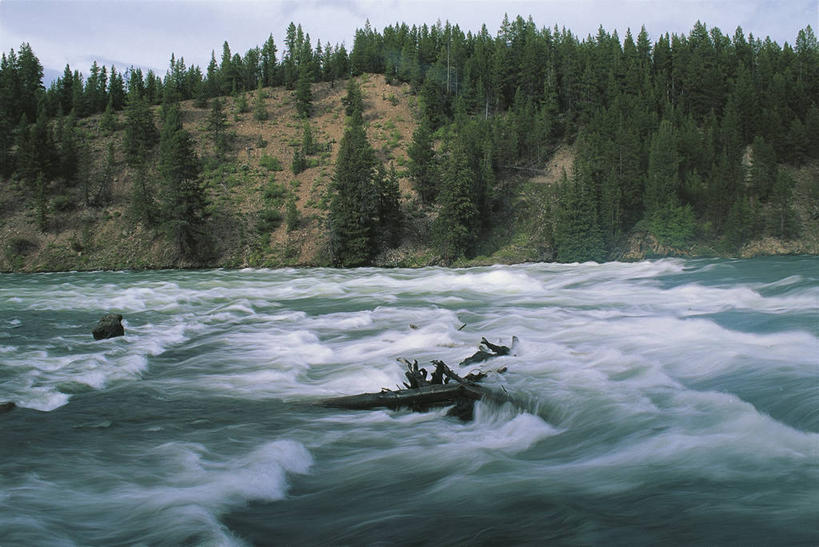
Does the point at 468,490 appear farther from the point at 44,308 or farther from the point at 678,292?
the point at 44,308

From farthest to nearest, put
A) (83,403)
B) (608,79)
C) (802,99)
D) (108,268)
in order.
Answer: (608,79)
(802,99)
(108,268)
(83,403)

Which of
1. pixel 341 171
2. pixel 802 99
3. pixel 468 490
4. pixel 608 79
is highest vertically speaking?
pixel 608 79

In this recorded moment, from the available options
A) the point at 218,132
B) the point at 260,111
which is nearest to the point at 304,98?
the point at 260,111

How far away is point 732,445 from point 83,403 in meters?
9.80

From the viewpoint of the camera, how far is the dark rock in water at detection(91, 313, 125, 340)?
1462 centimetres

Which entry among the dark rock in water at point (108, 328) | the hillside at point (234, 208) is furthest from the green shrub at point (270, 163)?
the dark rock in water at point (108, 328)

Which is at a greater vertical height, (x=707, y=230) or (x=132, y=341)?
(x=707, y=230)

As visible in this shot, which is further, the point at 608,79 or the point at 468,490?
the point at 608,79

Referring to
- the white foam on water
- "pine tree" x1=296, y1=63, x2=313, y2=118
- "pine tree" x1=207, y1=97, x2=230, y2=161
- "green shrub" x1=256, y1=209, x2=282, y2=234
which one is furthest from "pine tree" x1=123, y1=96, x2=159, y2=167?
the white foam on water

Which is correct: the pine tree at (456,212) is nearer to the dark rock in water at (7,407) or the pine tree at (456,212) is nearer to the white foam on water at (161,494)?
the dark rock in water at (7,407)

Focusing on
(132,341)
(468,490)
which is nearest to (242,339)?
(132,341)

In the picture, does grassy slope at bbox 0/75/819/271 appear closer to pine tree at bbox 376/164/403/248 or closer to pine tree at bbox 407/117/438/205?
pine tree at bbox 376/164/403/248

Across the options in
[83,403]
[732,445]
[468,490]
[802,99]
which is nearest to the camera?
[468,490]

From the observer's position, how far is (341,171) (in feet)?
171
